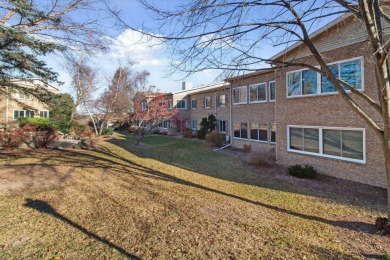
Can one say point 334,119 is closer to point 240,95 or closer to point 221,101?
point 240,95

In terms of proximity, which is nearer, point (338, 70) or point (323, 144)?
point (338, 70)

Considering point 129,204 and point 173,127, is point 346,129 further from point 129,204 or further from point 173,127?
point 173,127

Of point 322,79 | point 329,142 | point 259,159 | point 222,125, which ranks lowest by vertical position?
point 259,159

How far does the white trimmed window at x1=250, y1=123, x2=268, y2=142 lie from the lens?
1669 centimetres

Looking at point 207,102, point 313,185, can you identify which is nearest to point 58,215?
point 313,185

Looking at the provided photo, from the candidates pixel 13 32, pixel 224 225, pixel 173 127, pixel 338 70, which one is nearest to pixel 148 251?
pixel 224 225

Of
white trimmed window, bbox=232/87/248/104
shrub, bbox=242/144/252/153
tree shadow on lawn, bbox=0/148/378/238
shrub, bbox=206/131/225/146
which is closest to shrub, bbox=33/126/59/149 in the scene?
tree shadow on lawn, bbox=0/148/378/238

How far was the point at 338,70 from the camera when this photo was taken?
33.1 feet

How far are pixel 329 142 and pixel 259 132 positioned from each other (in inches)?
267

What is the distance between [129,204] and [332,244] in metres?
4.84

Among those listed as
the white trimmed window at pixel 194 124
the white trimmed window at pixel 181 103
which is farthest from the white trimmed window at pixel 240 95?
the white trimmed window at pixel 181 103

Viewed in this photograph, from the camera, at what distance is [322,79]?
10711mm

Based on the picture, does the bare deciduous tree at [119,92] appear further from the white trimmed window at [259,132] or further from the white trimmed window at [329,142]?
the white trimmed window at [329,142]

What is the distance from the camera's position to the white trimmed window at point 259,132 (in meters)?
16.7
